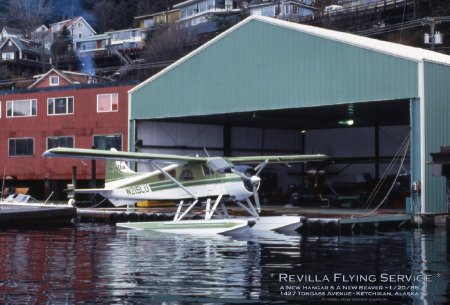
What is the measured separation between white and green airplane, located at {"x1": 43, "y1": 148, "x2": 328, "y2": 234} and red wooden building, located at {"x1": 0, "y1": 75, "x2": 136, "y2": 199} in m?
12.3

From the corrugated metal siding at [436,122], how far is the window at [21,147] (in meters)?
24.3

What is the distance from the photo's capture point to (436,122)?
26.3 m

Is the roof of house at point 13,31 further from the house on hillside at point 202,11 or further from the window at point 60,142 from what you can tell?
the window at point 60,142

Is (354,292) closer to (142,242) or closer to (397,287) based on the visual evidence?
(397,287)

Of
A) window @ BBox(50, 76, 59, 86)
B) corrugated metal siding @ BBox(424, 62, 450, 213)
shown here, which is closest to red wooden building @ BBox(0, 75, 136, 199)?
corrugated metal siding @ BBox(424, 62, 450, 213)

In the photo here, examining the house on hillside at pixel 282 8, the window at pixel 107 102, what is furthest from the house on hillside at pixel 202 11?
the window at pixel 107 102

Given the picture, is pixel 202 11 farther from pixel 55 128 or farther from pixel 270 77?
pixel 270 77

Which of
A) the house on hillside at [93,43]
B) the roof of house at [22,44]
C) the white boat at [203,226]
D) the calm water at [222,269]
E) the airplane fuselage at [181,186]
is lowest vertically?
the calm water at [222,269]

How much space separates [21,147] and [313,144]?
55.6 feet

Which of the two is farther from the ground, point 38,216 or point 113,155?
point 113,155

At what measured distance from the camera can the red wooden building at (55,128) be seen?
38.9 meters

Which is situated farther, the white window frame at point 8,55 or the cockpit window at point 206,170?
the white window frame at point 8,55

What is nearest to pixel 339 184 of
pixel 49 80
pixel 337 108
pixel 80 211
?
pixel 337 108

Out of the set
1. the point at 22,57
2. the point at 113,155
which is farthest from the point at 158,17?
the point at 113,155
